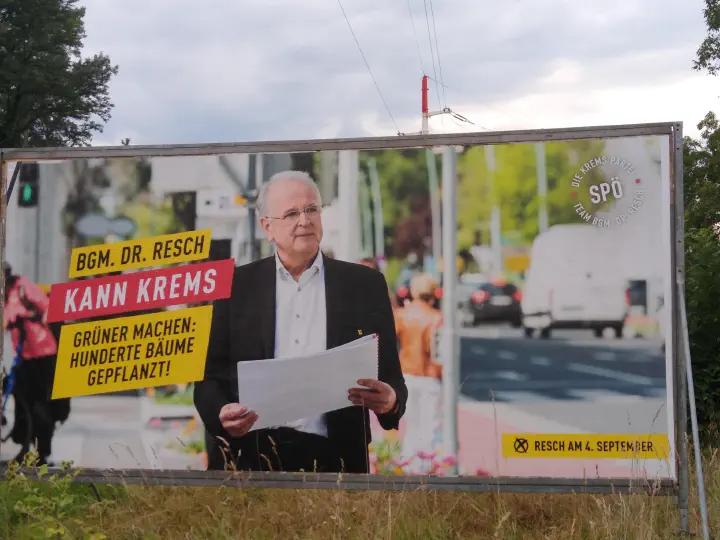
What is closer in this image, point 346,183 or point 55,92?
point 346,183

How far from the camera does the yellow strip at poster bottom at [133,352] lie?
16.7 ft

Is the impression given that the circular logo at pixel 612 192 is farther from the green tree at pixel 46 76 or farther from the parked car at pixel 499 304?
the green tree at pixel 46 76

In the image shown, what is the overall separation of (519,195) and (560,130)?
0.54m

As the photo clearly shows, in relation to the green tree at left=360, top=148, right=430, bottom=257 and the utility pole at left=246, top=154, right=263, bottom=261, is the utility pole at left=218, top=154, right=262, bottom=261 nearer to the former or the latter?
the utility pole at left=246, top=154, right=263, bottom=261

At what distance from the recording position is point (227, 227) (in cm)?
510

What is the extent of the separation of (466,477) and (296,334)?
1570mm

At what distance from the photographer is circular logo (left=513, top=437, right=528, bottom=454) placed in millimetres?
4816

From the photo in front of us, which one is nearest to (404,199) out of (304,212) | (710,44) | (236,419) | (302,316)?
(304,212)

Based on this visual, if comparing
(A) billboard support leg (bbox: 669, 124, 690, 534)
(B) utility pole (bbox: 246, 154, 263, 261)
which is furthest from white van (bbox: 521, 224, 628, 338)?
(B) utility pole (bbox: 246, 154, 263, 261)

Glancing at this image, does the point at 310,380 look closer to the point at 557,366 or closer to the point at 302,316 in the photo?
the point at 302,316

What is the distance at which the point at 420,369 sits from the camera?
16.1 ft

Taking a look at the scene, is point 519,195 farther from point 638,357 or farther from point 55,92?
point 55,92

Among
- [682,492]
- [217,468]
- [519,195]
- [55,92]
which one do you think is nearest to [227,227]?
[217,468]

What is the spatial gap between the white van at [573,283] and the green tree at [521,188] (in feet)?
0.42
